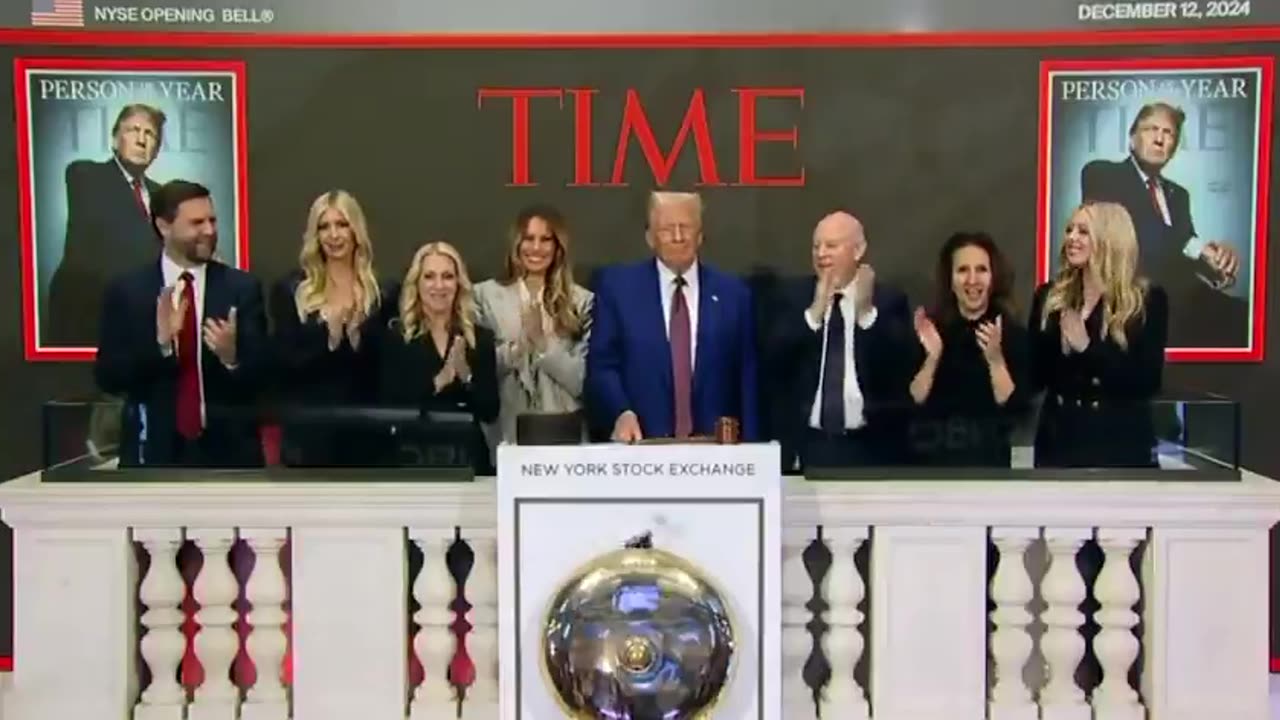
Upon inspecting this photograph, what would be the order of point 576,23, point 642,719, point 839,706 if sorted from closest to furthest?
1. point 642,719
2. point 839,706
3. point 576,23

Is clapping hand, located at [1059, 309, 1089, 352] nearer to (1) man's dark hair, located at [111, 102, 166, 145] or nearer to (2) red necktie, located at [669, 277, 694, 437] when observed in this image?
(2) red necktie, located at [669, 277, 694, 437]

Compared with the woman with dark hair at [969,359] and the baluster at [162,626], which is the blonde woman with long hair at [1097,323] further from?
the baluster at [162,626]

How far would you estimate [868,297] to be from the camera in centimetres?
190

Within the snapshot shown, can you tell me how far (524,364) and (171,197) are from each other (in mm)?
613

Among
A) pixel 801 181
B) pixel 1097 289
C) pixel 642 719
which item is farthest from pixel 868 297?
pixel 642 719

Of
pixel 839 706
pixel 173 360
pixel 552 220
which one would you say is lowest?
pixel 839 706

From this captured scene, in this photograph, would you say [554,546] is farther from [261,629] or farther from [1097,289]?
[1097,289]

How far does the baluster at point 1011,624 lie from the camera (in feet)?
5.71

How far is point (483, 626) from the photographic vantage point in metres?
1.76

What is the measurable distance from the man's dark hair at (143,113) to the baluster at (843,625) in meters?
1.19

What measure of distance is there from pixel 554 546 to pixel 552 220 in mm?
549

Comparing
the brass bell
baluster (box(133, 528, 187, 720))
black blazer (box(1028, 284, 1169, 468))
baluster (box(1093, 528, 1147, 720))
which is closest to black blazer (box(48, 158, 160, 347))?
baluster (box(133, 528, 187, 720))

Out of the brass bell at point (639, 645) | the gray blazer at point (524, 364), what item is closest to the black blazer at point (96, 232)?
the gray blazer at point (524, 364)

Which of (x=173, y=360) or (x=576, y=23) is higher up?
(x=576, y=23)
